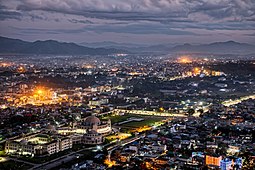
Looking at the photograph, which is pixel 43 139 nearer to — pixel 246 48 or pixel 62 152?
pixel 62 152

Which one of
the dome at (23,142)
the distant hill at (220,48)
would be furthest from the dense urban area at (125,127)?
the distant hill at (220,48)

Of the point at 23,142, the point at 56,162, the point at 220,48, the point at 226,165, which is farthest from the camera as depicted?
the point at 220,48

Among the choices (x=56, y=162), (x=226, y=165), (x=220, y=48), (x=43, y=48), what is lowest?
(x=43, y=48)

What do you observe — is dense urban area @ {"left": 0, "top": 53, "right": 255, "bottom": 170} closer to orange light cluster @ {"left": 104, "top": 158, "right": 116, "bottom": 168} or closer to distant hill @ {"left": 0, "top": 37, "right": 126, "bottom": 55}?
orange light cluster @ {"left": 104, "top": 158, "right": 116, "bottom": 168}

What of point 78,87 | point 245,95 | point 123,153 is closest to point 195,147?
point 123,153

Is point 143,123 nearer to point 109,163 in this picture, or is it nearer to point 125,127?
point 125,127

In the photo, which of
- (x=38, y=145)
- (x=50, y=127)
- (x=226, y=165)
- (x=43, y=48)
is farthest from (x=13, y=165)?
(x=43, y=48)
